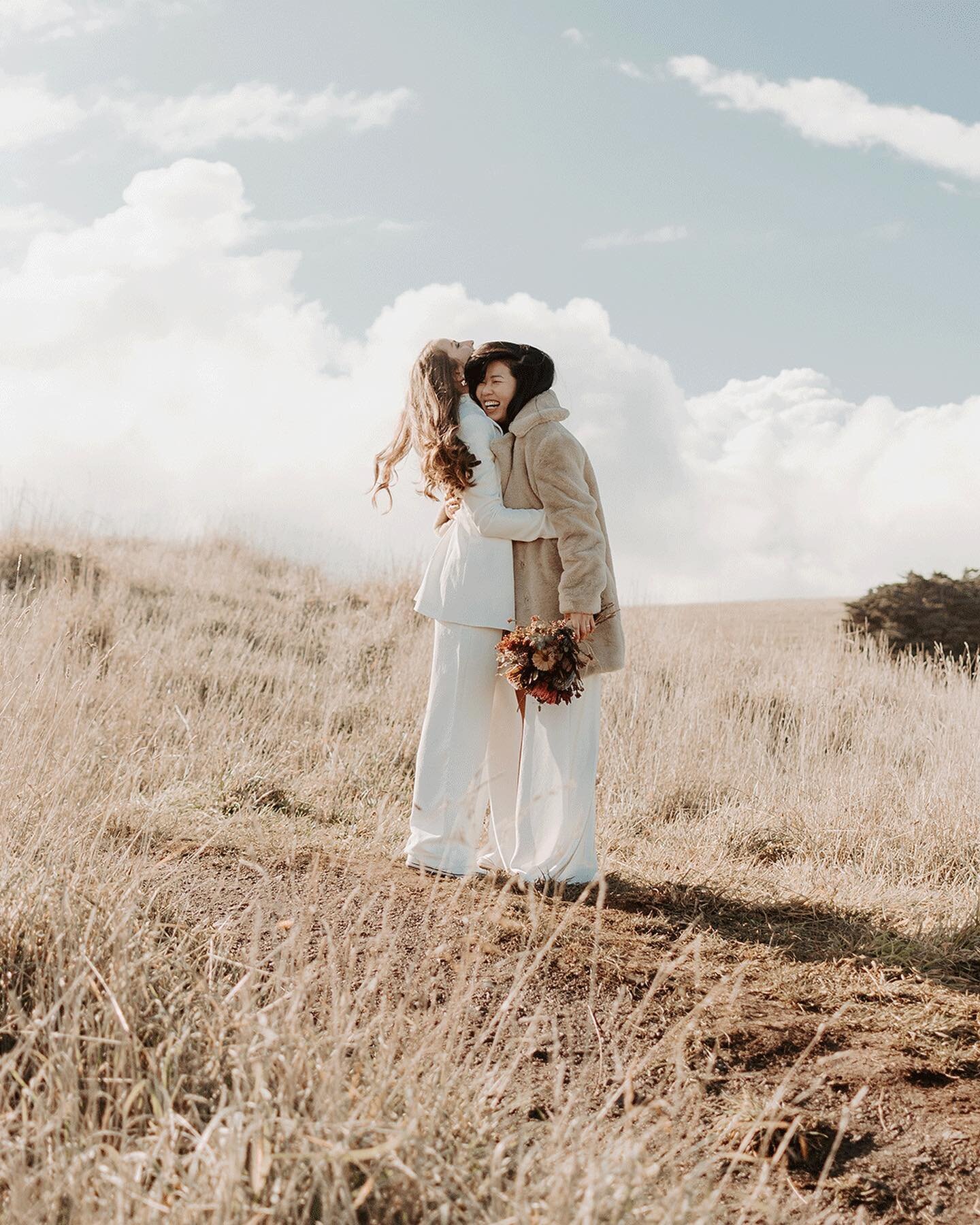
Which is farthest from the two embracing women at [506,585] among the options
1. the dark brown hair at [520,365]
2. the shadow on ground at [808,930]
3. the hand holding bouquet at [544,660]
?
the shadow on ground at [808,930]

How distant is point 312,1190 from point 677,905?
2851mm

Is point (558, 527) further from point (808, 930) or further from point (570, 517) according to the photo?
point (808, 930)

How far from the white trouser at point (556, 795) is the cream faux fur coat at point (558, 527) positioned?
23 centimetres

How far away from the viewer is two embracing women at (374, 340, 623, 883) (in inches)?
163

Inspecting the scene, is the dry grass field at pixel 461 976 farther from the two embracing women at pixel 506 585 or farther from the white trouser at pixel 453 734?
the two embracing women at pixel 506 585

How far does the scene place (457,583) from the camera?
430 centimetres

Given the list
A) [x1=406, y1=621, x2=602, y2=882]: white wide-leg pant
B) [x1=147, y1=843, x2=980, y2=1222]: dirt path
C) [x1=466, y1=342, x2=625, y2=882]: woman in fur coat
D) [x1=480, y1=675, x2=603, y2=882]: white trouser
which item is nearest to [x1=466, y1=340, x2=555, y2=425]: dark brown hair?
[x1=466, y1=342, x2=625, y2=882]: woman in fur coat

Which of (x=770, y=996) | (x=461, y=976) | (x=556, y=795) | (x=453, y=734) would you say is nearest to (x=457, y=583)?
(x=453, y=734)

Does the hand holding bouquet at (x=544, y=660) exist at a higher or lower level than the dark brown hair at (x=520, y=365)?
lower

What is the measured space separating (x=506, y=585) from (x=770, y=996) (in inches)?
71.8

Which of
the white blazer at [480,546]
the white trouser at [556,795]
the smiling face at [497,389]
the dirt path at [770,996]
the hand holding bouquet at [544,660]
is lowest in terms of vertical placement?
the dirt path at [770,996]

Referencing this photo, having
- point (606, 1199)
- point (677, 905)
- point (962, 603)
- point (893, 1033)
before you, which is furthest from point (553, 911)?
point (962, 603)

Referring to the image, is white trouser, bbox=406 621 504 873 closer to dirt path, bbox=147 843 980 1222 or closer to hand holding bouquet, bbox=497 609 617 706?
dirt path, bbox=147 843 980 1222

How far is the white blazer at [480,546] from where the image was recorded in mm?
4172
